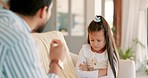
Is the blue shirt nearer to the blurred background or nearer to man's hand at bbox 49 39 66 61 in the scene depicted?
man's hand at bbox 49 39 66 61

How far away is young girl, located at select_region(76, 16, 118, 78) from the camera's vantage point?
2.35 meters

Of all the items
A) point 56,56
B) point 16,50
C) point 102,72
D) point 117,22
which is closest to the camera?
point 16,50

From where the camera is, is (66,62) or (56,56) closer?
(56,56)

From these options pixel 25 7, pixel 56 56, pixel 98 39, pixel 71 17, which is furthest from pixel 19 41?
pixel 71 17

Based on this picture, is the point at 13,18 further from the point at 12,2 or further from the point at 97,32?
the point at 97,32

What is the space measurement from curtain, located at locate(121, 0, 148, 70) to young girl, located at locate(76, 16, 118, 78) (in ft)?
6.68

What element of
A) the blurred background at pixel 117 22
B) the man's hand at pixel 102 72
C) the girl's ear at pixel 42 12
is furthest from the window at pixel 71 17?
the girl's ear at pixel 42 12

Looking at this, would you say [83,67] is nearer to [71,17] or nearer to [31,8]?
[31,8]

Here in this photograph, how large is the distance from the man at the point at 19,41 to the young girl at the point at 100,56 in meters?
1.30

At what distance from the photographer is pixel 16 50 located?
3.21 ft

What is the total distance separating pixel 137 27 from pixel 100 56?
2116 millimetres

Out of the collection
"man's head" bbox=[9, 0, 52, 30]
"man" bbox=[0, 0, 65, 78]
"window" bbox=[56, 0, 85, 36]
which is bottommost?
"window" bbox=[56, 0, 85, 36]

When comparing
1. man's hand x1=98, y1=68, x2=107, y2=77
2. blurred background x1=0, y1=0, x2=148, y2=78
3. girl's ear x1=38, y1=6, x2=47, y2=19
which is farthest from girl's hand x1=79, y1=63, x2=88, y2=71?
blurred background x1=0, y1=0, x2=148, y2=78

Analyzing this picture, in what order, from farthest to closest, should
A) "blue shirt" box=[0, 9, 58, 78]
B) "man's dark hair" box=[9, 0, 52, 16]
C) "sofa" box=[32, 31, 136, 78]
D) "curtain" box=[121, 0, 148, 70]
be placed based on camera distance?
"curtain" box=[121, 0, 148, 70] → "sofa" box=[32, 31, 136, 78] → "man's dark hair" box=[9, 0, 52, 16] → "blue shirt" box=[0, 9, 58, 78]
